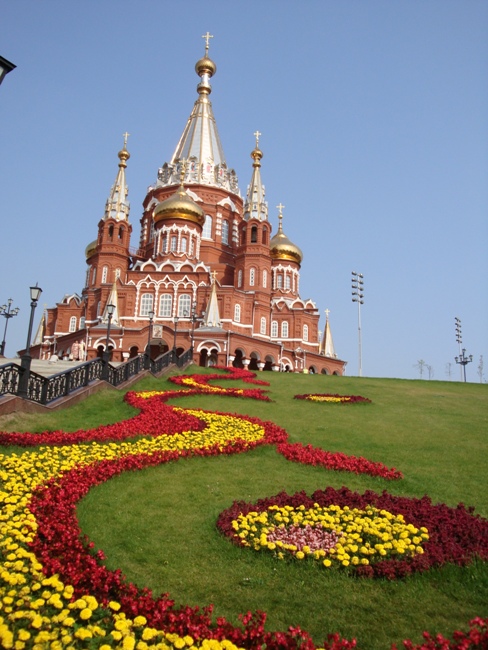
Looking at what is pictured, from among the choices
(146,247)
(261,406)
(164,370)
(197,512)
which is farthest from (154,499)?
(146,247)

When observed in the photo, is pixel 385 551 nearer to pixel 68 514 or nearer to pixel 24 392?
pixel 68 514

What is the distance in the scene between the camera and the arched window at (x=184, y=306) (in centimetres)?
4069

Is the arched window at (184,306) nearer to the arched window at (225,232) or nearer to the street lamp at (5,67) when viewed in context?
the arched window at (225,232)

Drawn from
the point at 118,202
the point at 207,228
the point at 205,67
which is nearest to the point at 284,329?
the point at 207,228

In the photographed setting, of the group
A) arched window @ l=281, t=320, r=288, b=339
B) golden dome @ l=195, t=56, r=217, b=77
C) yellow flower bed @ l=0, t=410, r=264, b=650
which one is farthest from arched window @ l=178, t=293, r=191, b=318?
yellow flower bed @ l=0, t=410, r=264, b=650

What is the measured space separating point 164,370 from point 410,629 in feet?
65.9

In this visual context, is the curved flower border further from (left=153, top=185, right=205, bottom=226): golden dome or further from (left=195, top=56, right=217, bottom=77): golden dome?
(left=195, top=56, right=217, bottom=77): golden dome

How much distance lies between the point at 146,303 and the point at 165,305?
1.47 metres

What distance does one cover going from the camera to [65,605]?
14.4 feet

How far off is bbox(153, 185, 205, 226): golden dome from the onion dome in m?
8.08

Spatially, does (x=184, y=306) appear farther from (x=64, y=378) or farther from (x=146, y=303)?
(x=64, y=378)

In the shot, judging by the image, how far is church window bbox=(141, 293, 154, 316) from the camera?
41.1 metres

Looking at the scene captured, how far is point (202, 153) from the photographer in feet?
172

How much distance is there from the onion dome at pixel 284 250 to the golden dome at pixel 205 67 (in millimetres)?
20835
